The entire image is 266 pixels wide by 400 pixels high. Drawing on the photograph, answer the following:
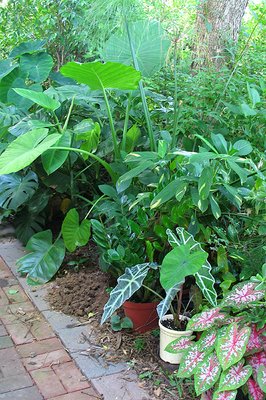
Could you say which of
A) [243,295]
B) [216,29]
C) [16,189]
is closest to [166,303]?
[243,295]

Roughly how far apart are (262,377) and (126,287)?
76 cm

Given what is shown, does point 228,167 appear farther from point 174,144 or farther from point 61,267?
point 61,267

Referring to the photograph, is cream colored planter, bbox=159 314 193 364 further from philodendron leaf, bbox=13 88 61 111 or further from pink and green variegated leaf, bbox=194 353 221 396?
philodendron leaf, bbox=13 88 61 111

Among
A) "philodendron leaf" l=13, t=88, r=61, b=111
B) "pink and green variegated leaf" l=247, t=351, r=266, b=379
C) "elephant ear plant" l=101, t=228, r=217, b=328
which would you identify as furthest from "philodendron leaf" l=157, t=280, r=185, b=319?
"philodendron leaf" l=13, t=88, r=61, b=111

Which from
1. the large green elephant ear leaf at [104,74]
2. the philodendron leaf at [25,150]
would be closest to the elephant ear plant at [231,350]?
the philodendron leaf at [25,150]

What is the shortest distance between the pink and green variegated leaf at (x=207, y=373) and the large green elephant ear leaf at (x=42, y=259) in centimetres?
146

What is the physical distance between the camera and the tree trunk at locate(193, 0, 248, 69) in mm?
3492

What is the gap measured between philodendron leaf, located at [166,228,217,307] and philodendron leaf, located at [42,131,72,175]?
831 mm

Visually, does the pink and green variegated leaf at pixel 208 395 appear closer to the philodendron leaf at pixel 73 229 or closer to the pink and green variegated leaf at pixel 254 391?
the pink and green variegated leaf at pixel 254 391

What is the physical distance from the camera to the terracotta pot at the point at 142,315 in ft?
9.12

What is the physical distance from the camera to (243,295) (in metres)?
2.16

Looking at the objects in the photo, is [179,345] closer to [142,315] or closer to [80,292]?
[142,315]

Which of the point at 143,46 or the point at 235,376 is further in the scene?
the point at 143,46

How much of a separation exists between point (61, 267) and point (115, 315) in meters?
0.76
